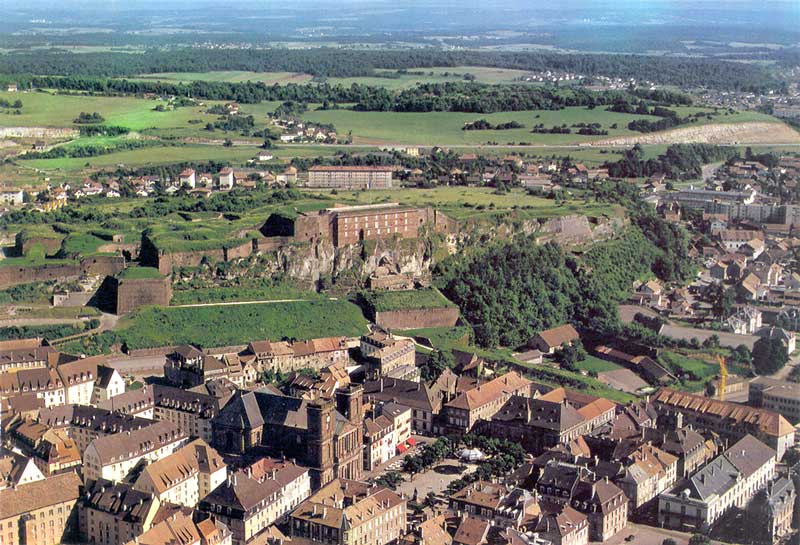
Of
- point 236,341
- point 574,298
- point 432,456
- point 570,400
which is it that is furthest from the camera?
point 574,298

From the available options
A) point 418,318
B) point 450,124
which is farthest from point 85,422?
point 450,124

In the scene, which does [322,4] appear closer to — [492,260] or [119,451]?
[492,260]

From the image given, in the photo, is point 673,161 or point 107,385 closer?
point 107,385

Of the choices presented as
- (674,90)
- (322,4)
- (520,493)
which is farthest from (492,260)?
(322,4)

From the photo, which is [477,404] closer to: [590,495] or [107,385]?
[590,495]

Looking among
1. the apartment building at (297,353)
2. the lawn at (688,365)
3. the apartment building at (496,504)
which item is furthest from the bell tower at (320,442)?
the lawn at (688,365)
